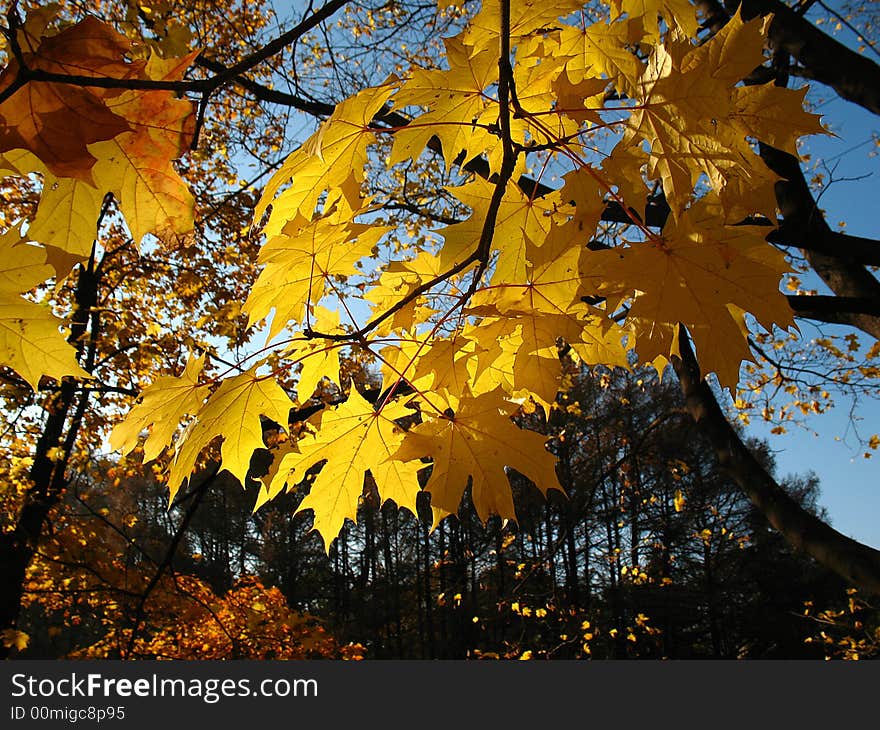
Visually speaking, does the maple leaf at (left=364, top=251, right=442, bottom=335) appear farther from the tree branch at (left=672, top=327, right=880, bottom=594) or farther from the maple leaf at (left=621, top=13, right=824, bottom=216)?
the tree branch at (left=672, top=327, right=880, bottom=594)

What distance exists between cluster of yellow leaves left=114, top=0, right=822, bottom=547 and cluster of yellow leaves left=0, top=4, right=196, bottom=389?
241 millimetres

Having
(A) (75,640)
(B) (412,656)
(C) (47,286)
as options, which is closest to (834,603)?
(B) (412,656)

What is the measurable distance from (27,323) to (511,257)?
94 cm

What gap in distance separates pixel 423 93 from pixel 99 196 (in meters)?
0.60

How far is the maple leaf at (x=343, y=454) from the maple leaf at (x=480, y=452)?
178 millimetres

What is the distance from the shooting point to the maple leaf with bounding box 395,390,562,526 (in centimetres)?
108

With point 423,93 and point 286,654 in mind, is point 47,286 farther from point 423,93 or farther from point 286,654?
point 423,93

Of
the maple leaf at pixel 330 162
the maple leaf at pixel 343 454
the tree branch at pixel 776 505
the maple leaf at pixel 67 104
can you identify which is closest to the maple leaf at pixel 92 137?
the maple leaf at pixel 67 104

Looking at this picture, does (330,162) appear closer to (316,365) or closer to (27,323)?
(316,365)

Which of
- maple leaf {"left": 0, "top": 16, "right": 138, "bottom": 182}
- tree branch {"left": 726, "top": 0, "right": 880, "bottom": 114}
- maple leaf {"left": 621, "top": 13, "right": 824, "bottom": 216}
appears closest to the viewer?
maple leaf {"left": 0, "top": 16, "right": 138, "bottom": 182}

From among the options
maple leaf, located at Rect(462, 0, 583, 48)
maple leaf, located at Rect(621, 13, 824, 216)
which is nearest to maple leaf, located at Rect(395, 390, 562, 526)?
maple leaf, located at Rect(621, 13, 824, 216)

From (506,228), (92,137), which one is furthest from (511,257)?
(92,137)

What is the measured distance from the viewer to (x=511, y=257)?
132 cm

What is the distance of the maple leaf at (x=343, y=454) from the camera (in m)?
1.29
